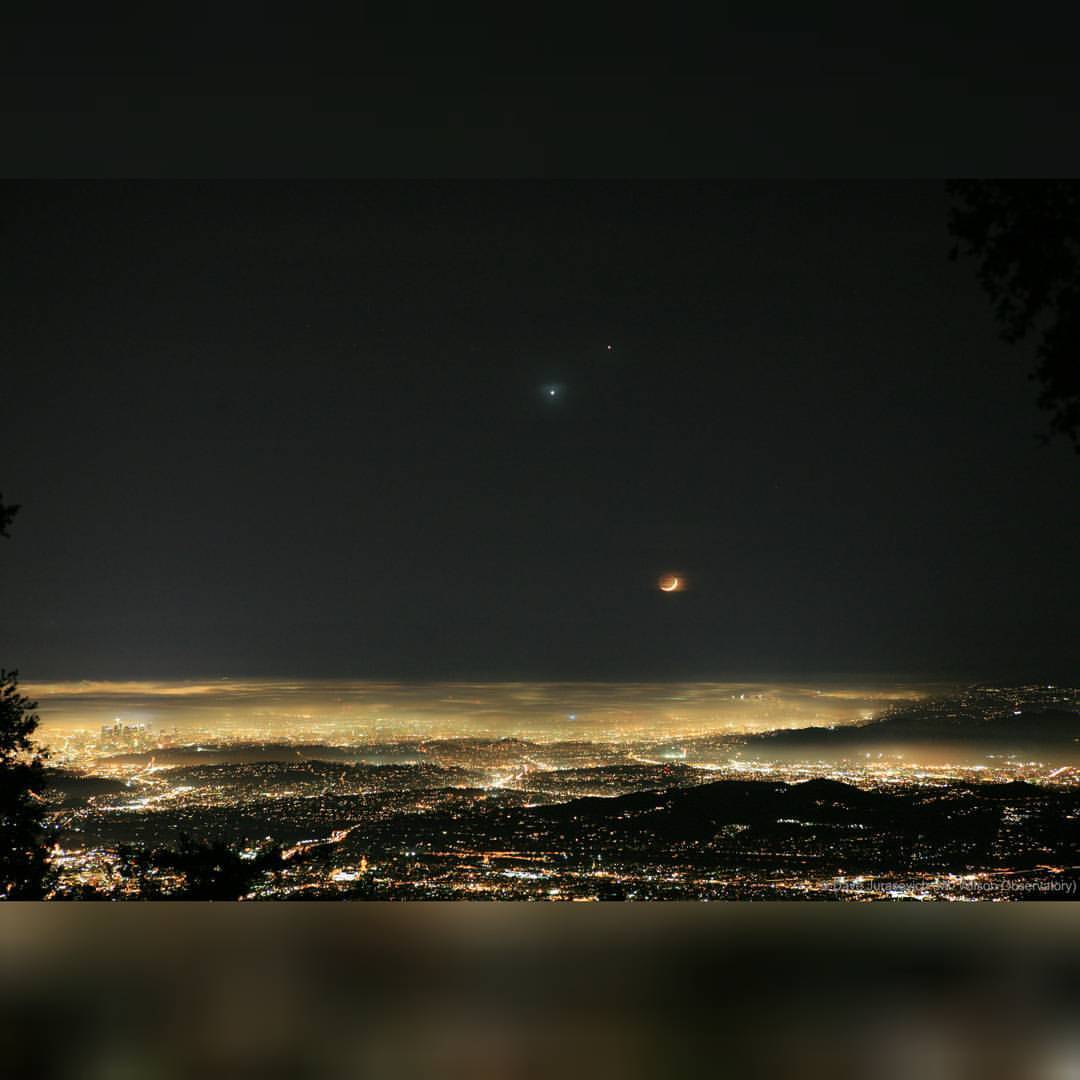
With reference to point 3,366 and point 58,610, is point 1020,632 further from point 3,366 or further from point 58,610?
point 3,366

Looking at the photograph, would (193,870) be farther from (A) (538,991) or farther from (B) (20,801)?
(A) (538,991)

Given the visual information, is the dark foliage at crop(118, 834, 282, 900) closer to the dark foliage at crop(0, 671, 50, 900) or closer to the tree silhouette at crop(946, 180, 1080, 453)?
the dark foliage at crop(0, 671, 50, 900)

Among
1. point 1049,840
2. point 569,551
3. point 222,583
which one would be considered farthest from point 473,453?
point 1049,840

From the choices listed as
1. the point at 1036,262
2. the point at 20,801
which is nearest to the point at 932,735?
the point at 1036,262

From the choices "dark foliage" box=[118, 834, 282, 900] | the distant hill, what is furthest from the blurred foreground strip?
→ the distant hill

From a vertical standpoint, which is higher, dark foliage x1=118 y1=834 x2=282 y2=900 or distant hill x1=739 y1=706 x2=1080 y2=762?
distant hill x1=739 y1=706 x2=1080 y2=762

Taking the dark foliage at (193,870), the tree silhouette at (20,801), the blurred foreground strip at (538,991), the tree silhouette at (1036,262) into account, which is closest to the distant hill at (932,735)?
the blurred foreground strip at (538,991)

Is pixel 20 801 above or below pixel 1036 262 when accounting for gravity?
below

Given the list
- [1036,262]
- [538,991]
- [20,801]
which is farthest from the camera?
[1036,262]

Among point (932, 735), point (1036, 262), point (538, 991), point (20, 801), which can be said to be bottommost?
point (538, 991)
